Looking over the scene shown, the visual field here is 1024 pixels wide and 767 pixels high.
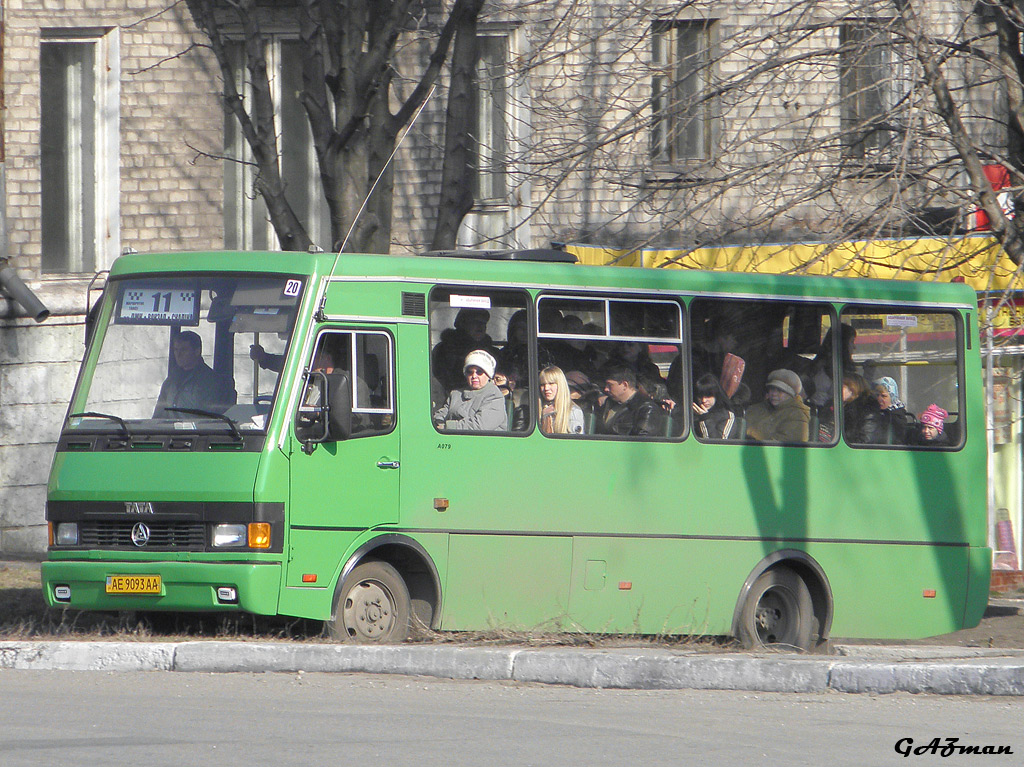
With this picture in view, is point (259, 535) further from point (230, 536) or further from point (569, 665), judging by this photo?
point (569, 665)

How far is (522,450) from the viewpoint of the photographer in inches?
394

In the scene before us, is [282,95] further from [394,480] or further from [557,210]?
[394,480]

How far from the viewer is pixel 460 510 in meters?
9.77

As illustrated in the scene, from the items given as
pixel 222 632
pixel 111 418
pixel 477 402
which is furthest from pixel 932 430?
pixel 111 418

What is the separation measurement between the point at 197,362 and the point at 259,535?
3.74 feet

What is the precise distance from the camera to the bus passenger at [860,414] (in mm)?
11258

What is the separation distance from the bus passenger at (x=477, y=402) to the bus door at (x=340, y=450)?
1.49 feet

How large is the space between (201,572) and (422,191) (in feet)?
32.4

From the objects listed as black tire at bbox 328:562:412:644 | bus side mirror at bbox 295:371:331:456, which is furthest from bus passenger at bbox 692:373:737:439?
bus side mirror at bbox 295:371:331:456

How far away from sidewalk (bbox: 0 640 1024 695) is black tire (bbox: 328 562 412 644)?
73 centimetres

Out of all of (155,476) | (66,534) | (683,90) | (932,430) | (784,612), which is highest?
(683,90)

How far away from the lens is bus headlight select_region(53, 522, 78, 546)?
934 centimetres

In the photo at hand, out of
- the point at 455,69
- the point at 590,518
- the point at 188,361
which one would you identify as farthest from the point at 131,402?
the point at 455,69

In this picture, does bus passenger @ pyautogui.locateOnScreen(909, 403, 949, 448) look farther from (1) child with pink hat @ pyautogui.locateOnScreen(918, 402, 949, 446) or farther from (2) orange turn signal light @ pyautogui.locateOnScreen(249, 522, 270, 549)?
(2) orange turn signal light @ pyautogui.locateOnScreen(249, 522, 270, 549)
